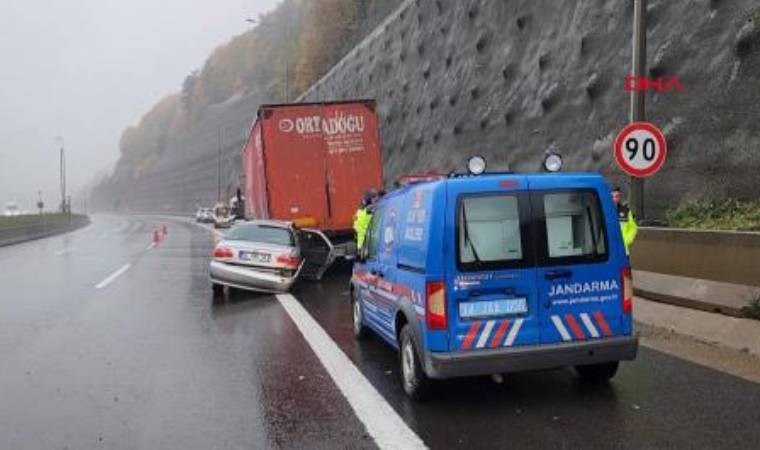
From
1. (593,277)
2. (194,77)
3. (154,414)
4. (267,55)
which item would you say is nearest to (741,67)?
(593,277)

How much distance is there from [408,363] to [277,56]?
416ft

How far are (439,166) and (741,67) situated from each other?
17686mm

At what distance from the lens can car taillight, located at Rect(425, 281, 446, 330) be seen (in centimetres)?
658

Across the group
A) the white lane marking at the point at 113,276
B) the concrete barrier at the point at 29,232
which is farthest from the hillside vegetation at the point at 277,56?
the white lane marking at the point at 113,276

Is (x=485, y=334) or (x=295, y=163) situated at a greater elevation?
(x=295, y=163)

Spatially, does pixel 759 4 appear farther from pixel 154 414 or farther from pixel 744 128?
pixel 154 414

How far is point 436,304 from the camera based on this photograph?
21.6ft

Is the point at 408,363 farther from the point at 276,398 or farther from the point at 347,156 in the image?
the point at 347,156

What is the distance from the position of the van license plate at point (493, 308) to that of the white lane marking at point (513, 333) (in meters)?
0.08

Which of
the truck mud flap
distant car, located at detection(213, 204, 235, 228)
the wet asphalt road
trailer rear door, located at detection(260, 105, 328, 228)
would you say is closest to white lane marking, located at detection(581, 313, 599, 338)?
the wet asphalt road

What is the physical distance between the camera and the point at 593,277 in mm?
6844

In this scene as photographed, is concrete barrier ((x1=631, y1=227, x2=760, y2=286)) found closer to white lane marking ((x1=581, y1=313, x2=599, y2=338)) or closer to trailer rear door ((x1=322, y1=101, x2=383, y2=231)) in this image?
white lane marking ((x1=581, y1=313, x2=599, y2=338))

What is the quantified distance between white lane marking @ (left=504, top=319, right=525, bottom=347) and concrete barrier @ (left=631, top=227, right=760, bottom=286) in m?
3.61

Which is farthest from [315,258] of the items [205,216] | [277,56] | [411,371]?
[277,56]
